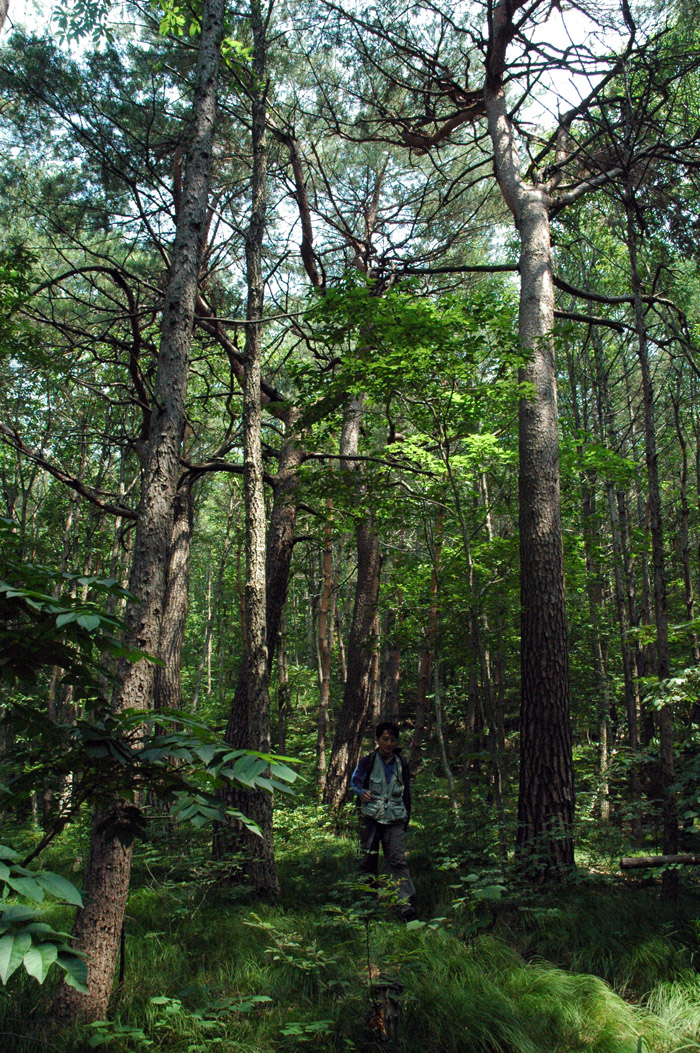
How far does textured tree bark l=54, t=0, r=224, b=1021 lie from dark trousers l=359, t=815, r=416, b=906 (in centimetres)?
225

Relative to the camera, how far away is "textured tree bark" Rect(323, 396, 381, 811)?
9.72 meters

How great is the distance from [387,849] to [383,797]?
0.40m

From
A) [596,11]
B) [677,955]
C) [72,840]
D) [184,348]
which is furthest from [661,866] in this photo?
[72,840]

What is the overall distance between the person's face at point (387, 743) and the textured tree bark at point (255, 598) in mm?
1016

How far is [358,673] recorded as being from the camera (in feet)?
33.0

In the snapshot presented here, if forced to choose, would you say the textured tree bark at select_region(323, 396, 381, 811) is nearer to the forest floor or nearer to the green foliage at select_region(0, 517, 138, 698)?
the forest floor

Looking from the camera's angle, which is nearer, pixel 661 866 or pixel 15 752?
pixel 15 752

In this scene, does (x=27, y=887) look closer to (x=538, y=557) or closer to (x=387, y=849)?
(x=387, y=849)

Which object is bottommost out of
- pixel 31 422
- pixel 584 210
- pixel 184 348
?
pixel 184 348

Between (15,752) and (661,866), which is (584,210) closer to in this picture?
(661,866)

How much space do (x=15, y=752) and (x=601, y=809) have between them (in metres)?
8.28

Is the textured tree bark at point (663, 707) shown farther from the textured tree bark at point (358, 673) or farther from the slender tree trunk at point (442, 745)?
the textured tree bark at point (358, 673)

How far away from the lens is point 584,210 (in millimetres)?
10719

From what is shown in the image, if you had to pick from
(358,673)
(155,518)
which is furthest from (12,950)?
(358,673)
